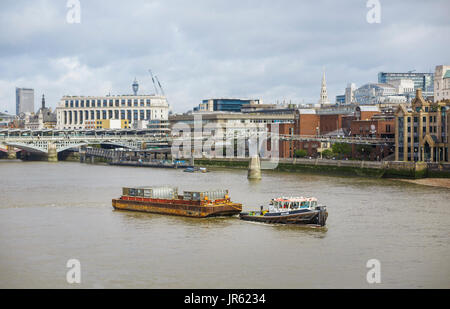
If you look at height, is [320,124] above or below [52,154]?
above

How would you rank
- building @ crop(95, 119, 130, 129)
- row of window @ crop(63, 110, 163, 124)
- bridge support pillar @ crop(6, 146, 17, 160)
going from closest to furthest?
bridge support pillar @ crop(6, 146, 17, 160) < building @ crop(95, 119, 130, 129) < row of window @ crop(63, 110, 163, 124)

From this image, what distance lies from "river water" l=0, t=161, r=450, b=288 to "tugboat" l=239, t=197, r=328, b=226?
0.63 metres

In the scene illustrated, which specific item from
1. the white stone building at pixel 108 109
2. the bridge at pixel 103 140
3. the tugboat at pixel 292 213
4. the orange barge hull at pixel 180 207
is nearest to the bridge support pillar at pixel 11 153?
the bridge at pixel 103 140

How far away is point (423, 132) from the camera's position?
2594 inches

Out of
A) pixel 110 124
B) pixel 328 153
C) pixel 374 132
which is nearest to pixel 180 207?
pixel 374 132

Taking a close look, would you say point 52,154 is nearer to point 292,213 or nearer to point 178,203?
point 178,203

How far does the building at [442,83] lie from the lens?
112 m

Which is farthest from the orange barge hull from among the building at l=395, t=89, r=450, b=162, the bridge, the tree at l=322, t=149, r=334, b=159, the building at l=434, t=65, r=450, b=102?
the building at l=434, t=65, r=450, b=102

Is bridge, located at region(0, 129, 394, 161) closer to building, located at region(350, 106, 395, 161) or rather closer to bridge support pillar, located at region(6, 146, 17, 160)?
bridge support pillar, located at region(6, 146, 17, 160)

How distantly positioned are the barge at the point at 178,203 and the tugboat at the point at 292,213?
139 centimetres

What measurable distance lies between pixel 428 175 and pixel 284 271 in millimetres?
38217

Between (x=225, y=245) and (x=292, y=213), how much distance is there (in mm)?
6498

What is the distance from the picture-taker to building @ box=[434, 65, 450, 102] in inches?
4409
